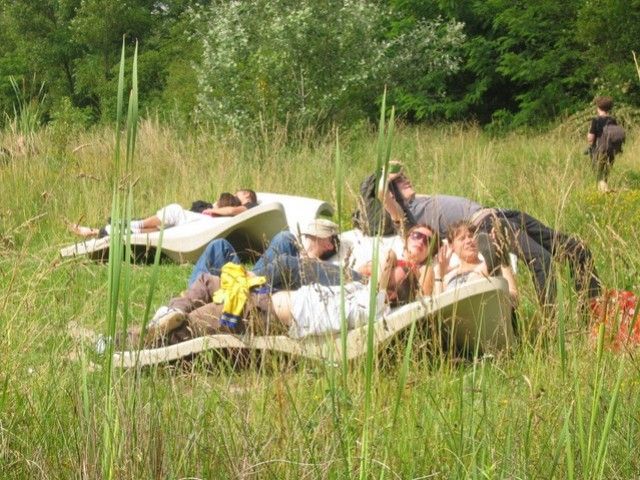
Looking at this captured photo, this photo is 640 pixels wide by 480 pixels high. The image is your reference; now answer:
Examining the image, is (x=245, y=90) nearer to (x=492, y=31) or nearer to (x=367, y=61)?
(x=367, y=61)

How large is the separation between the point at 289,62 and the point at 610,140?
4.23m

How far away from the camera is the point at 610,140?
471 inches

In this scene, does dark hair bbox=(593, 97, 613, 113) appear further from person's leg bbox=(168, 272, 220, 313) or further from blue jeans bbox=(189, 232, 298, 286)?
person's leg bbox=(168, 272, 220, 313)

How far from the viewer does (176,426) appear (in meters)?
2.51

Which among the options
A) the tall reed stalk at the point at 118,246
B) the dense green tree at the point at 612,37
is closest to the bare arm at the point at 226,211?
the tall reed stalk at the point at 118,246

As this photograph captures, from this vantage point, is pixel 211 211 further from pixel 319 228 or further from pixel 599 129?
pixel 599 129

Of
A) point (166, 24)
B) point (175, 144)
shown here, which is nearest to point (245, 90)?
point (175, 144)

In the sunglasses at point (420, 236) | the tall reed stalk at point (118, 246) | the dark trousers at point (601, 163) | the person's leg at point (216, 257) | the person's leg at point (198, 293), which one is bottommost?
the dark trousers at point (601, 163)

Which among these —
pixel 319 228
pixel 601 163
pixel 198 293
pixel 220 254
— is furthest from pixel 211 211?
pixel 601 163

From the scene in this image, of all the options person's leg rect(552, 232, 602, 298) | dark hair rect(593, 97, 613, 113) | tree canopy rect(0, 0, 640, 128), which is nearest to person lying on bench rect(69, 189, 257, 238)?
tree canopy rect(0, 0, 640, 128)

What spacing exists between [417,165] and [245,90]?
132 inches

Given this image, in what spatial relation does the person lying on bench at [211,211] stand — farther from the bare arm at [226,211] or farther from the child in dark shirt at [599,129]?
the child in dark shirt at [599,129]

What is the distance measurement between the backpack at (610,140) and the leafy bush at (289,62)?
3.33 m

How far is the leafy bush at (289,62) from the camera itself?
13.8 metres
